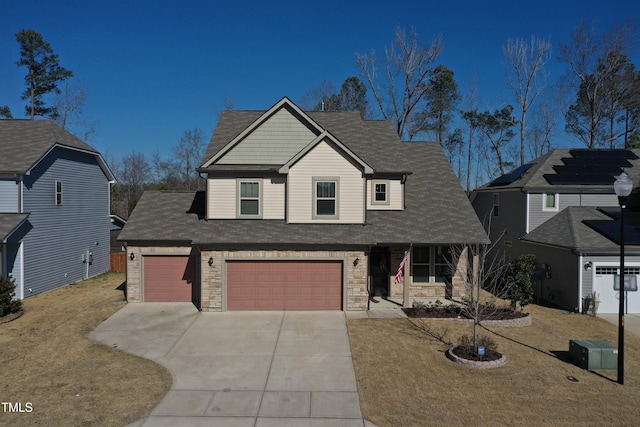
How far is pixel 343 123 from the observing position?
21.8m

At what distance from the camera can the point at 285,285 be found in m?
16.5

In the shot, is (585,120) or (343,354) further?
(585,120)

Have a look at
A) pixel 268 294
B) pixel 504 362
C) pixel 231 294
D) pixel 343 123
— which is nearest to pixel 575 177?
pixel 343 123

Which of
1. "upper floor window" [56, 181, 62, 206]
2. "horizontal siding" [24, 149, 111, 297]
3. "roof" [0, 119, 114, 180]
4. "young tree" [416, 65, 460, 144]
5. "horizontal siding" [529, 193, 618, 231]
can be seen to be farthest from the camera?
"young tree" [416, 65, 460, 144]

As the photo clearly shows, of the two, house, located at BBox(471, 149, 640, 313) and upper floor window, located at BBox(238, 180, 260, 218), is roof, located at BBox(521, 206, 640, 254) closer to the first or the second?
house, located at BBox(471, 149, 640, 313)

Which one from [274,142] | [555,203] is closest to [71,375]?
[274,142]

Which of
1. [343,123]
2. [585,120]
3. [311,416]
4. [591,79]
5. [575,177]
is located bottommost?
[311,416]

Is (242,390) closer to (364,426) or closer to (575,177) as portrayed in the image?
(364,426)

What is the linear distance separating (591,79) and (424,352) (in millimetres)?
35888

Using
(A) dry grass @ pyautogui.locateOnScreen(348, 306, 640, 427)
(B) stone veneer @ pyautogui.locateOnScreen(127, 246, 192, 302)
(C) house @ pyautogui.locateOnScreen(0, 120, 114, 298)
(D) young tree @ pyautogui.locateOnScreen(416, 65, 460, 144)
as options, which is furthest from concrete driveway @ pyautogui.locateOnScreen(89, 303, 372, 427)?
(D) young tree @ pyautogui.locateOnScreen(416, 65, 460, 144)

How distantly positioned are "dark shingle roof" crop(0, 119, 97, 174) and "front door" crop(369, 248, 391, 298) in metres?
15.6

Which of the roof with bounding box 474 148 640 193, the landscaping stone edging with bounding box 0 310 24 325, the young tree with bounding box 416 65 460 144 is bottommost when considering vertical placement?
the landscaping stone edging with bounding box 0 310 24 325

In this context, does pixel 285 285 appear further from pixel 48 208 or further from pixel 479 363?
pixel 48 208

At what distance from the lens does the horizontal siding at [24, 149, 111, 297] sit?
62.7ft
